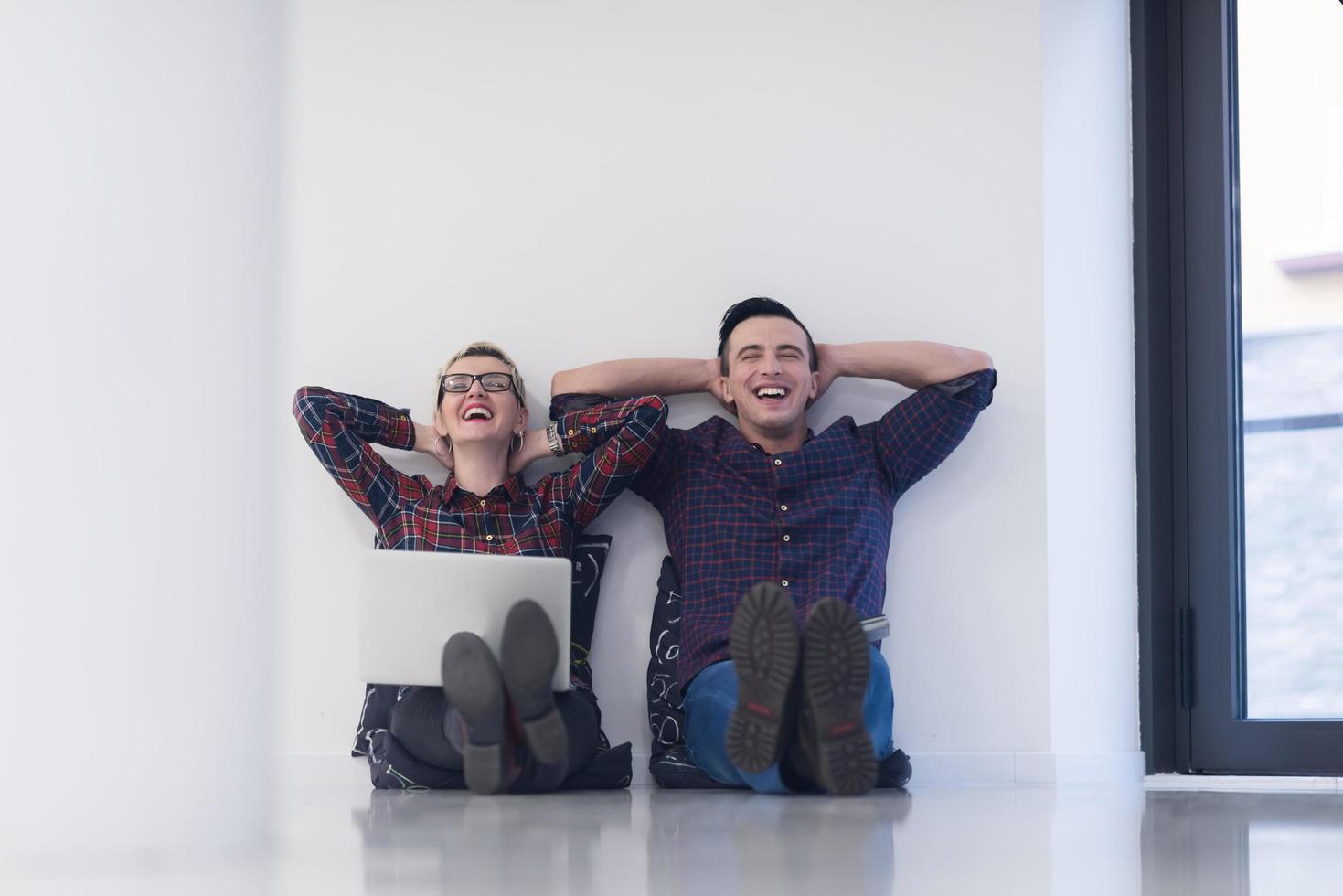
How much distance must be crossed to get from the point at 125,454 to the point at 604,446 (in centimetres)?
211

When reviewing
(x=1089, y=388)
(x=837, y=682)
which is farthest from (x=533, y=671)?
(x=1089, y=388)

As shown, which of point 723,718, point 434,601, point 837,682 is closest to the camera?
point 837,682

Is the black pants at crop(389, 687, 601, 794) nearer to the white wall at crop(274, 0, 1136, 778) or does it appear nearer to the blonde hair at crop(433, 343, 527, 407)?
the white wall at crop(274, 0, 1136, 778)

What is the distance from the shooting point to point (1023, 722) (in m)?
2.84

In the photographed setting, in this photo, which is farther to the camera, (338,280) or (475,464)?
(338,280)

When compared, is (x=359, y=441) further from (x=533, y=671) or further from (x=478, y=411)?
(x=533, y=671)

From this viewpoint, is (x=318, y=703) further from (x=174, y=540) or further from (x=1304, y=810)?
(x=174, y=540)

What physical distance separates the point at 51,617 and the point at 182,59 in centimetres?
31

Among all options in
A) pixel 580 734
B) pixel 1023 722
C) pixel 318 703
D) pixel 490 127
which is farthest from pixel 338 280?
pixel 1023 722

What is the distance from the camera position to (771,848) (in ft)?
4.90

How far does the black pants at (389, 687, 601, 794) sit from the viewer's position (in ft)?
8.02

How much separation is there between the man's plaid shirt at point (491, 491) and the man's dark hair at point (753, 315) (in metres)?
0.25

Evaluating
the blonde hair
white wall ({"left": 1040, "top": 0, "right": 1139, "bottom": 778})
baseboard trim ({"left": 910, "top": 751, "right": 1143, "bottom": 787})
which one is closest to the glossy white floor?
baseboard trim ({"left": 910, "top": 751, "right": 1143, "bottom": 787})

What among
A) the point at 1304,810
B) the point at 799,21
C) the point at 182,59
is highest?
the point at 799,21
